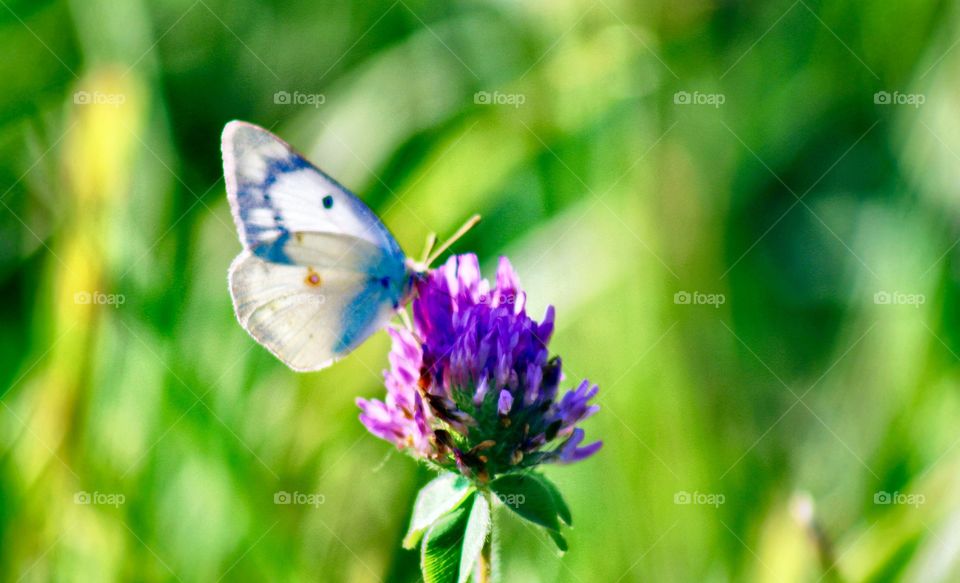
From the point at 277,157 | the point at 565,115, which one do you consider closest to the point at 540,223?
the point at 565,115

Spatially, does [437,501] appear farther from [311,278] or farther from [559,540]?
[311,278]

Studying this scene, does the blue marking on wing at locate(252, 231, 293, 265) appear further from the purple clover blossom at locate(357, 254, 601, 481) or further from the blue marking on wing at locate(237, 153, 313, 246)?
the purple clover blossom at locate(357, 254, 601, 481)

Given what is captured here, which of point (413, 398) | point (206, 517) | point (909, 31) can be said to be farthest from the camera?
point (909, 31)

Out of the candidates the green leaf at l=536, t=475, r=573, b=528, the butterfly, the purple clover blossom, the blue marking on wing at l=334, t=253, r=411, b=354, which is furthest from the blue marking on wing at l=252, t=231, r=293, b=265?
the green leaf at l=536, t=475, r=573, b=528

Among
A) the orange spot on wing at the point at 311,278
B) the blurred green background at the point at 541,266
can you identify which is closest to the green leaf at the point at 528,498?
the blurred green background at the point at 541,266

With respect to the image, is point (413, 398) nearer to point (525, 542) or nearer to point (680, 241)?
point (525, 542)

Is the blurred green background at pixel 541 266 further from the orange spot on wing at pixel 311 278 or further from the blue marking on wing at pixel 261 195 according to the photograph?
the blue marking on wing at pixel 261 195

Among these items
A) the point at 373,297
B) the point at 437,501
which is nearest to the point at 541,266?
the point at 373,297
